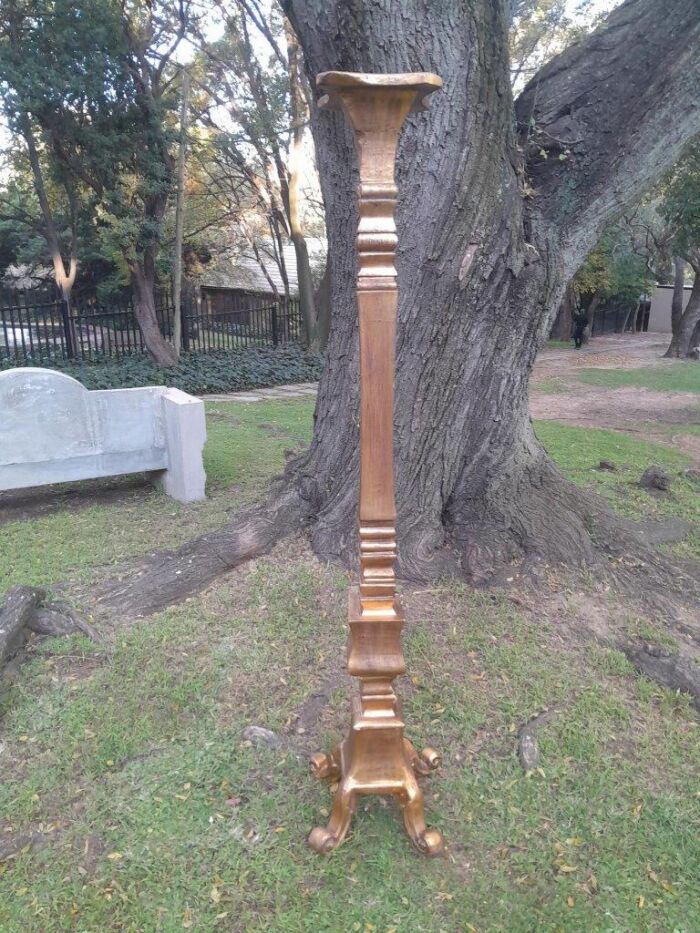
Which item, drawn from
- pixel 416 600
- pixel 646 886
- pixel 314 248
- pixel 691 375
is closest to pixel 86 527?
pixel 416 600

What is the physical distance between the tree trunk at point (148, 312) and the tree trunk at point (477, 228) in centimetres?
957

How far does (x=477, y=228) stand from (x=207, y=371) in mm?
10028

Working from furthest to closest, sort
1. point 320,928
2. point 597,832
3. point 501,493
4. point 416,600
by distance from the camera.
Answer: point 501,493 < point 416,600 < point 597,832 < point 320,928

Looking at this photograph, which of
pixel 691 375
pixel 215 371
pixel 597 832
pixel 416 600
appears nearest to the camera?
pixel 597 832

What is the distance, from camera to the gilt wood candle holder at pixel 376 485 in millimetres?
2146

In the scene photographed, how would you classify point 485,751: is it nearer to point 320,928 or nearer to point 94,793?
point 320,928

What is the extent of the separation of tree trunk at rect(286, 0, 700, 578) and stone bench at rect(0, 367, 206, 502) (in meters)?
1.78

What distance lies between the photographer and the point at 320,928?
2.30 meters

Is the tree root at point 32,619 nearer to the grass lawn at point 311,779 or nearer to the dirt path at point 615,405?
the grass lawn at point 311,779

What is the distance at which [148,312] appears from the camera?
514 inches

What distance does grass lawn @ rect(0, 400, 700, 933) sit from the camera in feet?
7.82

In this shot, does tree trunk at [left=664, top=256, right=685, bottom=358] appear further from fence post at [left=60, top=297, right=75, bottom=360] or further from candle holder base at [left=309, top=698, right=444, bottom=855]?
candle holder base at [left=309, top=698, right=444, bottom=855]

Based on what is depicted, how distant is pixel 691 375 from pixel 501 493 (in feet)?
41.1

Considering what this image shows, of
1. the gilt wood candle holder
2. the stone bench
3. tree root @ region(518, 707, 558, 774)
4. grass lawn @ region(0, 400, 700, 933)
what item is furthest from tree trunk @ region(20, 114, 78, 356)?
tree root @ region(518, 707, 558, 774)
